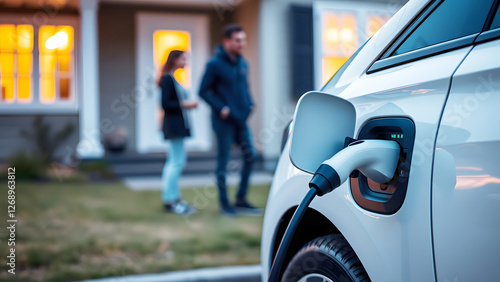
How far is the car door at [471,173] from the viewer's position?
106 cm

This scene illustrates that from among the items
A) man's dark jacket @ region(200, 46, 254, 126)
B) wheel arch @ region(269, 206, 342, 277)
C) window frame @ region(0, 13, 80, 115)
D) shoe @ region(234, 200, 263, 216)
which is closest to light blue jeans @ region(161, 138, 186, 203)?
man's dark jacket @ region(200, 46, 254, 126)

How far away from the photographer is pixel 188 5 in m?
9.60

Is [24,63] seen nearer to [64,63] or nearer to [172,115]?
[64,63]

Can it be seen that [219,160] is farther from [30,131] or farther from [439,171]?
[30,131]

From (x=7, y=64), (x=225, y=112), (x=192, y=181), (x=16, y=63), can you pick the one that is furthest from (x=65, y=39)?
(x=225, y=112)

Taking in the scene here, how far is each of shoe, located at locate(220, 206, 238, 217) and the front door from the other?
450 centimetres

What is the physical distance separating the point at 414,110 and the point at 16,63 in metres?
9.26

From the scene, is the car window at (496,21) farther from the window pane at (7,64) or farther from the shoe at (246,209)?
the window pane at (7,64)

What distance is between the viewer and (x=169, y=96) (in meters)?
4.96

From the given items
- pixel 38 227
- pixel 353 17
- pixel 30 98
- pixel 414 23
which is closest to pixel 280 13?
pixel 353 17

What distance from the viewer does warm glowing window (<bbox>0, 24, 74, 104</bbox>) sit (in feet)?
30.2

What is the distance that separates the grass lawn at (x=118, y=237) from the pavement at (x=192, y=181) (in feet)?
3.16

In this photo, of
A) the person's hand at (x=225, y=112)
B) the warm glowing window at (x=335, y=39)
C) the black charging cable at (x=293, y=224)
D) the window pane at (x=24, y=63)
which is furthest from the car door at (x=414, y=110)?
the window pane at (x=24, y=63)

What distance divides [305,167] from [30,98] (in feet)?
29.4
